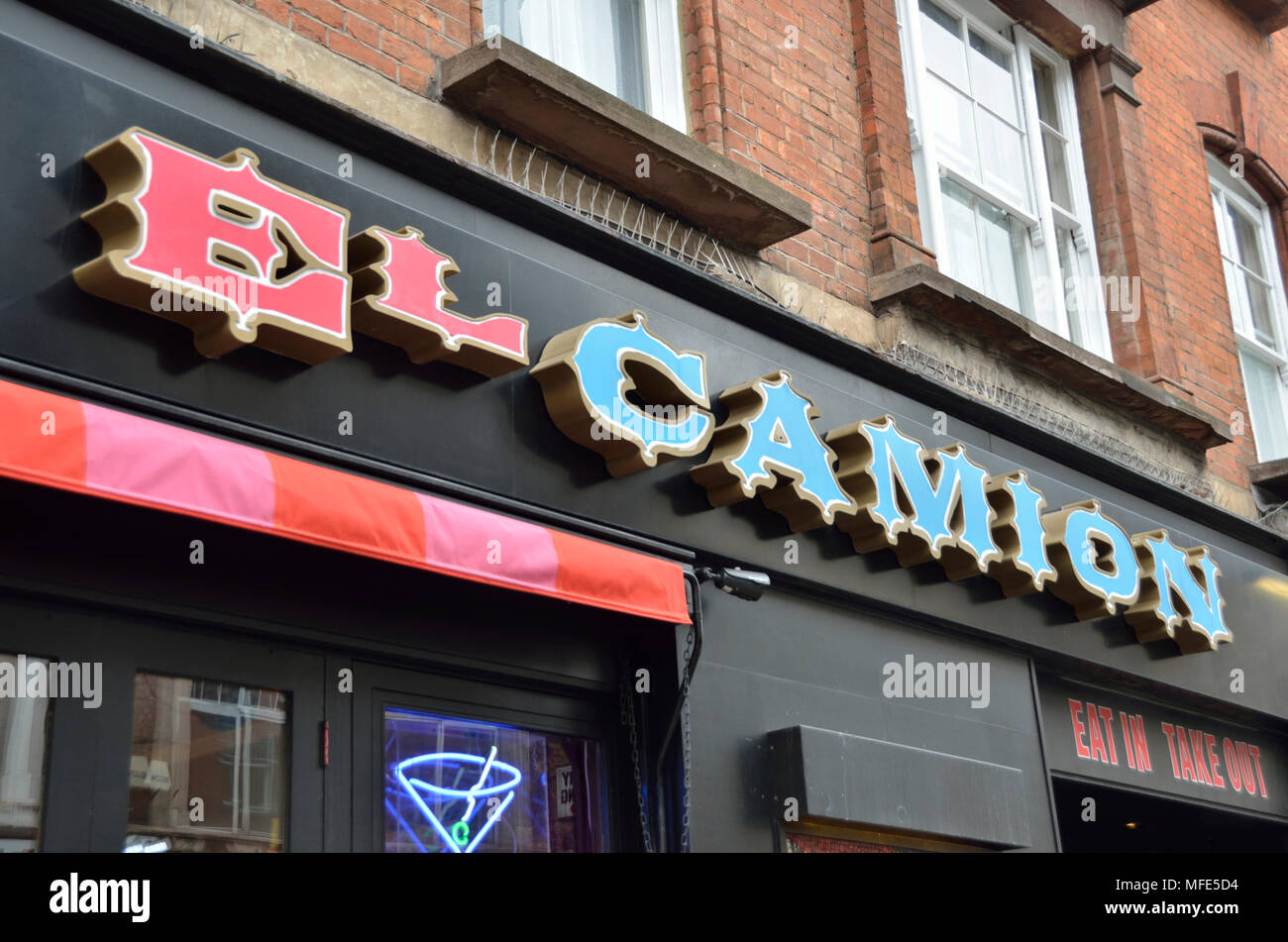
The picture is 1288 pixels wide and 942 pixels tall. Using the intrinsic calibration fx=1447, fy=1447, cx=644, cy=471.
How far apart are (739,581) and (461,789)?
4.08 ft

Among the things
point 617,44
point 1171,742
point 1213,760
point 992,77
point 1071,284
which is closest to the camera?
point 617,44

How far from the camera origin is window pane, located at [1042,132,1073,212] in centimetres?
912

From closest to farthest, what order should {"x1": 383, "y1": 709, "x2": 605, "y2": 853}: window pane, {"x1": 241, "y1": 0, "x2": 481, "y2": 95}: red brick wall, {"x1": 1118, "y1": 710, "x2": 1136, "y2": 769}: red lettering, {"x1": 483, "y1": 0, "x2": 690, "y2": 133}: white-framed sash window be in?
{"x1": 383, "y1": 709, "x2": 605, "y2": 853}: window pane → {"x1": 241, "y1": 0, "x2": 481, "y2": 95}: red brick wall → {"x1": 483, "y1": 0, "x2": 690, "y2": 133}: white-framed sash window → {"x1": 1118, "y1": 710, "x2": 1136, "y2": 769}: red lettering

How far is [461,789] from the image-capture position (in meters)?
4.74

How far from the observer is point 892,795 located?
5707mm

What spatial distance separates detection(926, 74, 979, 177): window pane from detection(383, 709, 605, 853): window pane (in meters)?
4.43

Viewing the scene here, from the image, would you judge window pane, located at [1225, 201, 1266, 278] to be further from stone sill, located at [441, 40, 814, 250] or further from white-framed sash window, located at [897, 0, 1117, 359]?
stone sill, located at [441, 40, 814, 250]

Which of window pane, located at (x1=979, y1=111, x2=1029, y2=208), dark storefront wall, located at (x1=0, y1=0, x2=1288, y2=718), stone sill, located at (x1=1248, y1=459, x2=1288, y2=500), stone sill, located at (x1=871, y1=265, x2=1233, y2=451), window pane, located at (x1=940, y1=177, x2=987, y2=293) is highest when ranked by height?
window pane, located at (x1=979, y1=111, x2=1029, y2=208)

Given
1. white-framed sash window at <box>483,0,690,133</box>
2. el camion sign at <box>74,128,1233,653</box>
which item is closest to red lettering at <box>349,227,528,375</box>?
el camion sign at <box>74,128,1233,653</box>

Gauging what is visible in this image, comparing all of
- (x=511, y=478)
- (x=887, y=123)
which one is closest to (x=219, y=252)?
(x=511, y=478)

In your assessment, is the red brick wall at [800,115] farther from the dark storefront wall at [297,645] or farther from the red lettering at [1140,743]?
the red lettering at [1140,743]

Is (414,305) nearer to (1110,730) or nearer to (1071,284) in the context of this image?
(1110,730)

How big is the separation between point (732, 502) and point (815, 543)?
25.0 inches

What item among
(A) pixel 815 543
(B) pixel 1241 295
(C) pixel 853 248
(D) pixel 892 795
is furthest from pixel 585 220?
(B) pixel 1241 295
